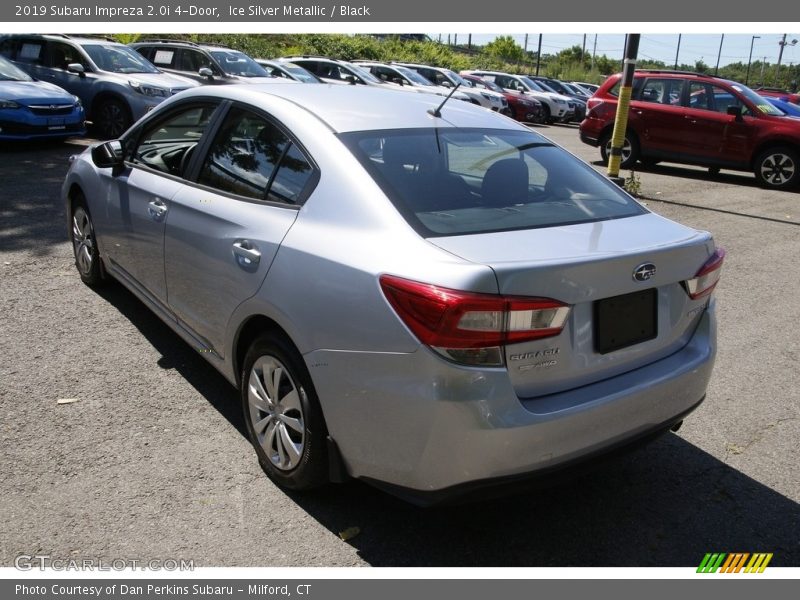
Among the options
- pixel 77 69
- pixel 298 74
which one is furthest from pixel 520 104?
pixel 77 69

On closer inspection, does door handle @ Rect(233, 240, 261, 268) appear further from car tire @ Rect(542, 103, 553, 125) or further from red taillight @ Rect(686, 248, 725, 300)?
car tire @ Rect(542, 103, 553, 125)

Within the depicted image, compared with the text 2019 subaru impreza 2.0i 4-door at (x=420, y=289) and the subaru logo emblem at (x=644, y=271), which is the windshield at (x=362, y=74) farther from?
the subaru logo emblem at (x=644, y=271)

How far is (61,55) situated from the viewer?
13477mm

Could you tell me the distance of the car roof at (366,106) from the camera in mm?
3416

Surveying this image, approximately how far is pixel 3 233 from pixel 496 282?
598 centimetres

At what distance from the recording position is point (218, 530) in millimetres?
2994

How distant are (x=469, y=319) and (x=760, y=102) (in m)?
13.1

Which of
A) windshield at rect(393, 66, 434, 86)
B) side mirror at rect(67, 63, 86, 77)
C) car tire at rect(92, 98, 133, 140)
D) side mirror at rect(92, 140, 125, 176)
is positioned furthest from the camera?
windshield at rect(393, 66, 434, 86)

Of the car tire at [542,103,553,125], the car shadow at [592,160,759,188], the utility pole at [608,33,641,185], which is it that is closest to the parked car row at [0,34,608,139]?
the utility pole at [608,33,641,185]

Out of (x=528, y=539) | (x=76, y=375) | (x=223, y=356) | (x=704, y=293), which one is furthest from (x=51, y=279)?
(x=704, y=293)

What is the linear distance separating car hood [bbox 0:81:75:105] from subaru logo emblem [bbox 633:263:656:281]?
35.0ft

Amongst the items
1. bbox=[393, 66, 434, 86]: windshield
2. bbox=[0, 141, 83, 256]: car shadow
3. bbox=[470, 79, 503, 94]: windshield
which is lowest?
bbox=[0, 141, 83, 256]: car shadow

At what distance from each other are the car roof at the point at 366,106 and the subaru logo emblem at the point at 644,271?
1.26m

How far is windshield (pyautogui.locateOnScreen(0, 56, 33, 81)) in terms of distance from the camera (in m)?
11.6
